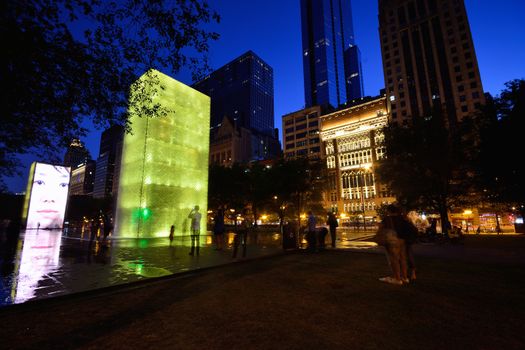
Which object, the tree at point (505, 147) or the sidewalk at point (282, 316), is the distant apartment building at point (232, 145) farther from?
the sidewalk at point (282, 316)

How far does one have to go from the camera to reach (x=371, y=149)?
290ft

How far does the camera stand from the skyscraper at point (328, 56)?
557 ft

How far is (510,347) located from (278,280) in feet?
14.5

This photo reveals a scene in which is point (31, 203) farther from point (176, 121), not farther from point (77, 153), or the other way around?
point (77, 153)

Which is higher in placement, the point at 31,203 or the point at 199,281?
the point at 31,203

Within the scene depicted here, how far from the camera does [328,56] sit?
17262 cm

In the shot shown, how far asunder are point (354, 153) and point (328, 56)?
10851cm

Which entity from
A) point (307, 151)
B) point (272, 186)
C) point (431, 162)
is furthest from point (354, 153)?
point (431, 162)

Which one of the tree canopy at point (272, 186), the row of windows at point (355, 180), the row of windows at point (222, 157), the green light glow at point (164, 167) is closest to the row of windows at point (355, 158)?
the row of windows at point (355, 180)

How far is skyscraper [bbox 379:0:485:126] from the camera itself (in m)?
73.1

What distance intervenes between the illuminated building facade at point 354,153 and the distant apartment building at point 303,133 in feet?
13.8

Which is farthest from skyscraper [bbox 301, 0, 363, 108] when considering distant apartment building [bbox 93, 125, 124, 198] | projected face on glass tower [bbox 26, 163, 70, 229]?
projected face on glass tower [bbox 26, 163, 70, 229]

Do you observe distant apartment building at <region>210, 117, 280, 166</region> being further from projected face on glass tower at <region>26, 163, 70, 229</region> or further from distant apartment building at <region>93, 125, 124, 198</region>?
distant apartment building at <region>93, 125, 124, 198</region>

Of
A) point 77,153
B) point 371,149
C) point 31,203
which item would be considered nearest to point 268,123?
point 371,149
